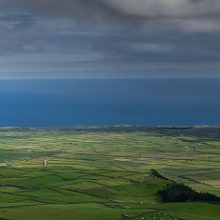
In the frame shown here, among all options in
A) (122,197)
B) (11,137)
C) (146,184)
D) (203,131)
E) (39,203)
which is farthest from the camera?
(203,131)

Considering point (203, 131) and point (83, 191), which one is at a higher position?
point (203, 131)

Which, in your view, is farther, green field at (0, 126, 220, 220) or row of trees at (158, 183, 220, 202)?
row of trees at (158, 183, 220, 202)

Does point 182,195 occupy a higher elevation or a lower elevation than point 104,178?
lower

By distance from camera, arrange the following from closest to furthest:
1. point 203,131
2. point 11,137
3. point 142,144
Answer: point 142,144 → point 11,137 → point 203,131

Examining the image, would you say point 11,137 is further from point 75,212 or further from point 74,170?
point 75,212

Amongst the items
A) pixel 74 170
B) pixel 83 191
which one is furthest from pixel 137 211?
pixel 74 170

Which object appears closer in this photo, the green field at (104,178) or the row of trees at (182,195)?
the green field at (104,178)

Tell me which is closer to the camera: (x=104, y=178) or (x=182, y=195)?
(x=182, y=195)

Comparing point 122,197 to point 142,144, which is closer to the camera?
point 122,197
